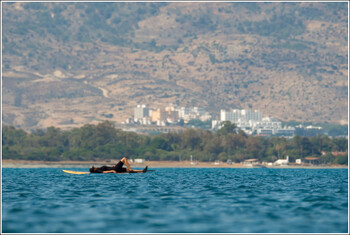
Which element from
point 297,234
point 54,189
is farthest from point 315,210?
point 54,189

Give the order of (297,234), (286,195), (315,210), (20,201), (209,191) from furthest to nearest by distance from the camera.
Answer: (209,191) < (286,195) < (20,201) < (315,210) < (297,234)

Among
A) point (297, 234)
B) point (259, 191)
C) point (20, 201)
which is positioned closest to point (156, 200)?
point (20, 201)

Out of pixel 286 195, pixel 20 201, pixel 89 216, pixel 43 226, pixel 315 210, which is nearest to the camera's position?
pixel 43 226

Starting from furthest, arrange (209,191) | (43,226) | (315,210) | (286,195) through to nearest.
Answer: (209,191) → (286,195) → (315,210) → (43,226)

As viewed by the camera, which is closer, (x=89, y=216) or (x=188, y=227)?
(x=188, y=227)

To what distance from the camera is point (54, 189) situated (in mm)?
71125

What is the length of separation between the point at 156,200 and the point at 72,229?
17.6 meters

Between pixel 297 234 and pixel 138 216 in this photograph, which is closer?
pixel 297 234

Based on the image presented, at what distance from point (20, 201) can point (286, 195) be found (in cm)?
2239

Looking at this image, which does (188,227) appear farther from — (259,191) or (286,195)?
(259,191)

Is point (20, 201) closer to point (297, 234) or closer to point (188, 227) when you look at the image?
point (188, 227)

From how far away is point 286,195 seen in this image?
209 feet

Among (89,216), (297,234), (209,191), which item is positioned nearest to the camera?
(297,234)

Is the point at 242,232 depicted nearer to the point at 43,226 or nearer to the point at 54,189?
the point at 43,226
